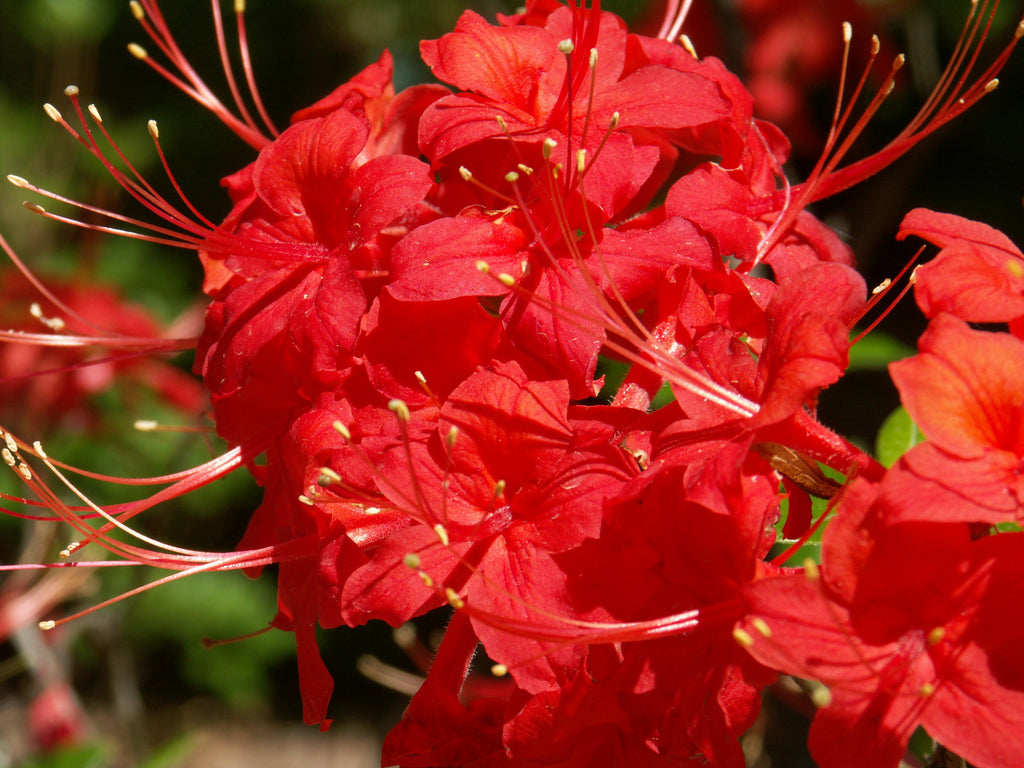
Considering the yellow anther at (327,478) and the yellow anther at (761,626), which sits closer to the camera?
the yellow anther at (761,626)

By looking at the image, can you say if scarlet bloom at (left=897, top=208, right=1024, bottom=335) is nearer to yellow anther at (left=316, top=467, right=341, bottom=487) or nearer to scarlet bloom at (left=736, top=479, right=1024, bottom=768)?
scarlet bloom at (left=736, top=479, right=1024, bottom=768)

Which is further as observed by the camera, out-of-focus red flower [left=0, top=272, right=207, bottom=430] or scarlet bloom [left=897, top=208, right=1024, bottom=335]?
out-of-focus red flower [left=0, top=272, right=207, bottom=430]

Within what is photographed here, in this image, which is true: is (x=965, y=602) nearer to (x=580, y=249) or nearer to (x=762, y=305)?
(x=762, y=305)

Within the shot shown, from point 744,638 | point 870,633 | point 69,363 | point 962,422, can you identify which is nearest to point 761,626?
point 744,638

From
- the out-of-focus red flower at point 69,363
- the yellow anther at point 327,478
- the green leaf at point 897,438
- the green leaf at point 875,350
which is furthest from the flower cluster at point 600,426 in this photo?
the out-of-focus red flower at point 69,363

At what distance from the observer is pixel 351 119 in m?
1.22

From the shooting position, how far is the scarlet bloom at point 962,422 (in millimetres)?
852

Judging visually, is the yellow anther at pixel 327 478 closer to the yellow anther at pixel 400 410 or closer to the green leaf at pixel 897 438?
the yellow anther at pixel 400 410

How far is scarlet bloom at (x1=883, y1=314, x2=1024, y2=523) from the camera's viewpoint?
85 cm

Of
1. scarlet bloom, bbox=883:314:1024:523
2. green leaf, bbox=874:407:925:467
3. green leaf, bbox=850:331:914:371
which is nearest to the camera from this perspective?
scarlet bloom, bbox=883:314:1024:523

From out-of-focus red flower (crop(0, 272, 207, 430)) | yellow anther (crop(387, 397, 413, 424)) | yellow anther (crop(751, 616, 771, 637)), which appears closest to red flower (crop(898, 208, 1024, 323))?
yellow anther (crop(751, 616, 771, 637))

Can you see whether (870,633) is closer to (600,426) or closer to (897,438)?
(600,426)

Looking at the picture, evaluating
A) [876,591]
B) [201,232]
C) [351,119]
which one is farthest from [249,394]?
[876,591]

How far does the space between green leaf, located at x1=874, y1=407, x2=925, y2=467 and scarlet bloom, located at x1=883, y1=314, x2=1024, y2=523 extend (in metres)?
0.68
